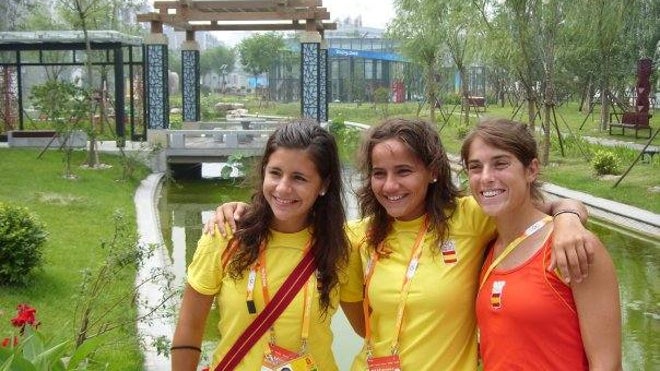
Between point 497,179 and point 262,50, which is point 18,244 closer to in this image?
point 497,179

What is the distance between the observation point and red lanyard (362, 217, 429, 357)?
229 centimetres

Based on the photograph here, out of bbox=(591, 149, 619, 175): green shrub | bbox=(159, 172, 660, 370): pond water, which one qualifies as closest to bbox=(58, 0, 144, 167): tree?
bbox=(159, 172, 660, 370): pond water

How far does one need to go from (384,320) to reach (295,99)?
186ft

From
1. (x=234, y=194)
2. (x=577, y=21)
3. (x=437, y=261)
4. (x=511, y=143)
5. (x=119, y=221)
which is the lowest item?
(x=234, y=194)

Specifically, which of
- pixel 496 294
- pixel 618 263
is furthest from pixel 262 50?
pixel 496 294

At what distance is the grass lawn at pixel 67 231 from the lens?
537 centimetres

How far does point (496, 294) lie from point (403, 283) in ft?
0.94

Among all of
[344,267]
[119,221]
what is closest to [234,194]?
[119,221]

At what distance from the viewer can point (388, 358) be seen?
2.32 metres

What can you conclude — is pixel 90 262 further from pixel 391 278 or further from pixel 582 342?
pixel 582 342

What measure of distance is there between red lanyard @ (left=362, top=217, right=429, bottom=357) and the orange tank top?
25cm

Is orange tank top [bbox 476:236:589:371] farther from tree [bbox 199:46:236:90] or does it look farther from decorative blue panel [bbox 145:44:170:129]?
tree [bbox 199:46:236:90]

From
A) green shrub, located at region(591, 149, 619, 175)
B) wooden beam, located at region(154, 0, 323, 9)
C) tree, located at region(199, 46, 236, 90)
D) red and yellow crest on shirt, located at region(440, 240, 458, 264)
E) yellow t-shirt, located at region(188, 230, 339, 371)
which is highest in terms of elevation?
tree, located at region(199, 46, 236, 90)

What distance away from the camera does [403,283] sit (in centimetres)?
231
